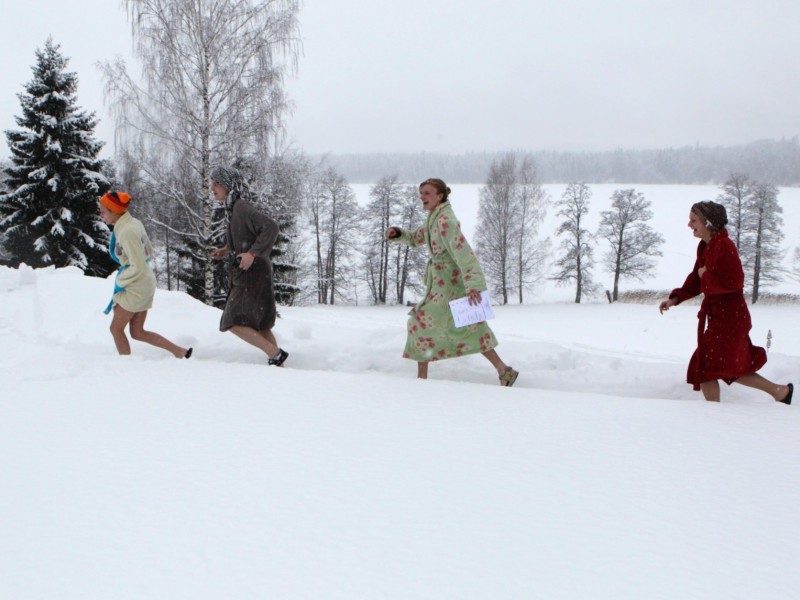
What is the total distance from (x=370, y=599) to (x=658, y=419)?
2.42 m

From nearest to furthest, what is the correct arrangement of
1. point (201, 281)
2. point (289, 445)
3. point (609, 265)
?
point (289, 445) → point (201, 281) → point (609, 265)

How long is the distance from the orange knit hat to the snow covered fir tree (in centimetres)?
1578

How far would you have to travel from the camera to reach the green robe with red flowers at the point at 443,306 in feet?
14.8

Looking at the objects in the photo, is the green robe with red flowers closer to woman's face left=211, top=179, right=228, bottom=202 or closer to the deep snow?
the deep snow

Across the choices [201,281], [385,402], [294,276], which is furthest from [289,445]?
[294,276]

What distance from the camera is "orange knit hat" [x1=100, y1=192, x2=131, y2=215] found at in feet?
15.5

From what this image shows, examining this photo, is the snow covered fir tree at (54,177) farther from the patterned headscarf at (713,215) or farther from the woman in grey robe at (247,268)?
the patterned headscarf at (713,215)

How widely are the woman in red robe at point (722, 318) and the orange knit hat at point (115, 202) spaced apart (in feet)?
14.0

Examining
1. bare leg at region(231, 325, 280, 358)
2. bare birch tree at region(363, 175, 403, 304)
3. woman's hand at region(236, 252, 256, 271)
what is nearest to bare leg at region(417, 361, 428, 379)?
bare leg at region(231, 325, 280, 358)

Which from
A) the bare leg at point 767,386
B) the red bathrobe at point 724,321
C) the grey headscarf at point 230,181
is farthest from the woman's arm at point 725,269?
the grey headscarf at point 230,181

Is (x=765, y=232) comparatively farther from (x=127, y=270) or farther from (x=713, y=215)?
(x=127, y=270)

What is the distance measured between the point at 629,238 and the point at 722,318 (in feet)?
115

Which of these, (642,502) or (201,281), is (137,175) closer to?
(201,281)

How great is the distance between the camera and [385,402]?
373 centimetres
